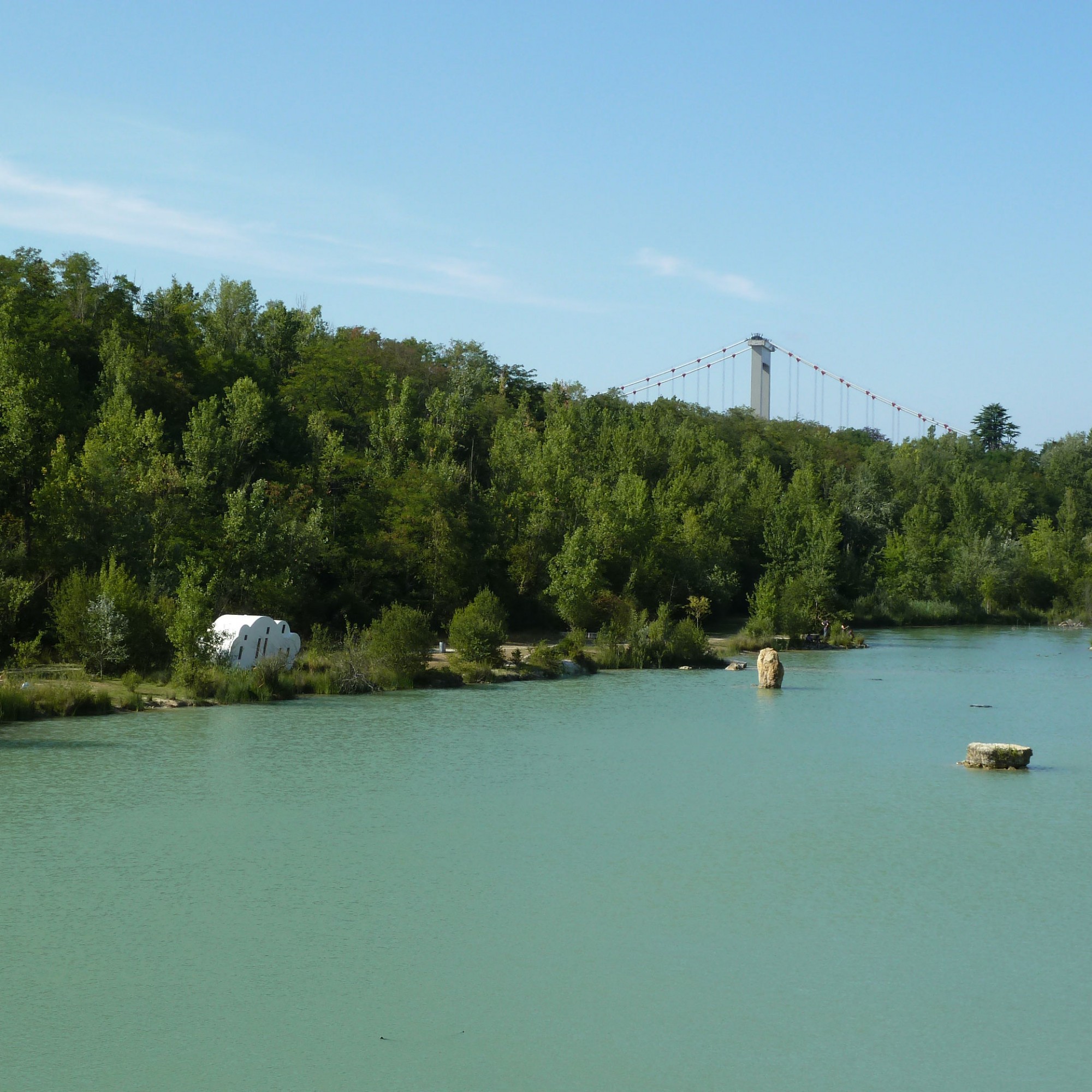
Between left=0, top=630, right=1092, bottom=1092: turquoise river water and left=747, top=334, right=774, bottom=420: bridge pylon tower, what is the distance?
106 metres

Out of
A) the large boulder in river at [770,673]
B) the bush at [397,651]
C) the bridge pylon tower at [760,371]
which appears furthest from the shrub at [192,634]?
the bridge pylon tower at [760,371]

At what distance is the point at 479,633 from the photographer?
1345 inches

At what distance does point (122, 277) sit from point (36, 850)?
4558 centimetres

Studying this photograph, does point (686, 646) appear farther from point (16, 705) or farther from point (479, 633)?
point (16, 705)

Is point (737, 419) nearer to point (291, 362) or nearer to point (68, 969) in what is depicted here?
point (291, 362)

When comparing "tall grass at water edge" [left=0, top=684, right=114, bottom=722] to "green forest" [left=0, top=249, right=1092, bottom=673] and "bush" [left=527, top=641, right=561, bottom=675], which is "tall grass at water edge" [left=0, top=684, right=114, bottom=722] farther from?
"bush" [left=527, top=641, right=561, bottom=675]

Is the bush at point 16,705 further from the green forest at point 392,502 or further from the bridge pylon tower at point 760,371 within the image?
the bridge pylon tower at point 760,371

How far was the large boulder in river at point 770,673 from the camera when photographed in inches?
1310

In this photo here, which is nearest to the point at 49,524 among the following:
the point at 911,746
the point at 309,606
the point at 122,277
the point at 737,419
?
the point at 309,606

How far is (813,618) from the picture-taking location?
55062 millimetres

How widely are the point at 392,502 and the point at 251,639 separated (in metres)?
18.2

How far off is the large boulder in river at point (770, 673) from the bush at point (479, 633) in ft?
24.3

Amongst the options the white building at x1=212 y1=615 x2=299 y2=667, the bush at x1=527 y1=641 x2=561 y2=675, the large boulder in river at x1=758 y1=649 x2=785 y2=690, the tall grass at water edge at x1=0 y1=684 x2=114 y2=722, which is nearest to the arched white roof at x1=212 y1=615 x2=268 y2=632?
the white building at x1=212 y1=615 x2=299 y2=667

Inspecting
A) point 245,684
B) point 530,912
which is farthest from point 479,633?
point 530,912
